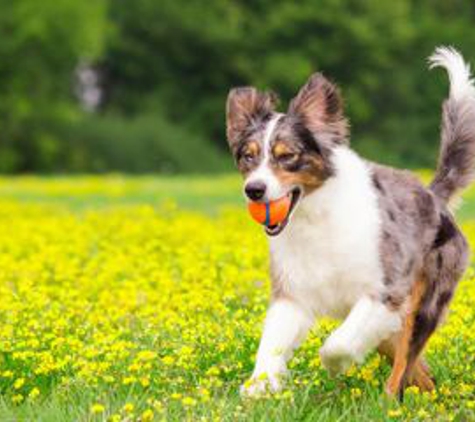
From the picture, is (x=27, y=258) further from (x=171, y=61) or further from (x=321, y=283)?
(x=171, y=61)

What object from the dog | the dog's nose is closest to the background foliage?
the dog

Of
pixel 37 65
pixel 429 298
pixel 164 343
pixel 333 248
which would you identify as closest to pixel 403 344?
pixel 429 298

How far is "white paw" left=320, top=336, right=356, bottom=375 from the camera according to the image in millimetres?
5922

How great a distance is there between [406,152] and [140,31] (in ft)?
40.1

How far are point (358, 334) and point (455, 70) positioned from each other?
196cm

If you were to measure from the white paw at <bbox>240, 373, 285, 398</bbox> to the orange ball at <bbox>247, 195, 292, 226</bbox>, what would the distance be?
75cm

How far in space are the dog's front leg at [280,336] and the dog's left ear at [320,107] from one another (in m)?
0.90

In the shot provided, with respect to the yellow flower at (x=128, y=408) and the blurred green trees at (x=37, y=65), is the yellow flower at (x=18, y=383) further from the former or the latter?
the blurred green trees at (x=37, y=65)

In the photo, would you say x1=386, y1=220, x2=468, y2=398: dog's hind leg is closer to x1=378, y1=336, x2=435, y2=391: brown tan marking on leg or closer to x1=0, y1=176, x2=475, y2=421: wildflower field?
x1=378, y1=336, x2=435, y2=391: brown tan marking on leg

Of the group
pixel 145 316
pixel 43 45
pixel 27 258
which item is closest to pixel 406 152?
pixel 43 45

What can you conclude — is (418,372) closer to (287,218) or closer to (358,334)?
(358,334)

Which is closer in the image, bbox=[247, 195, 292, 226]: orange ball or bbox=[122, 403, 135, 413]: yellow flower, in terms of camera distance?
bbox=[122, 403, 135, 413]: yellow flower

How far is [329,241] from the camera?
6.16m

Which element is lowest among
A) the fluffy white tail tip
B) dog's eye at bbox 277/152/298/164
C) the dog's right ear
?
dog's eye at bbox 277/152/298/164
